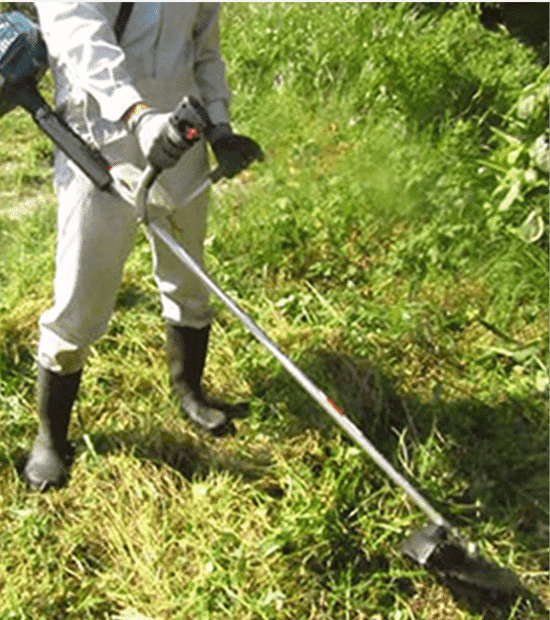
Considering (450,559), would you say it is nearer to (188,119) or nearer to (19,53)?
(188,119)

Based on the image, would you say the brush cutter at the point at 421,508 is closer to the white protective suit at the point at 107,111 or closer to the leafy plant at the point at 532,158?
the white protective suit at the point at 107,111

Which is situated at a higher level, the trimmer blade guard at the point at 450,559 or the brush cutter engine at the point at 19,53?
the brush cutter engine at the point at 19,53

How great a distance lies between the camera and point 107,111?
2.21 metres

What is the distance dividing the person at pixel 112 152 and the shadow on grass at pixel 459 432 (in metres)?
0.56

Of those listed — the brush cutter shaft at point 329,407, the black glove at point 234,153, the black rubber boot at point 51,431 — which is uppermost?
the black glove at point 234,153

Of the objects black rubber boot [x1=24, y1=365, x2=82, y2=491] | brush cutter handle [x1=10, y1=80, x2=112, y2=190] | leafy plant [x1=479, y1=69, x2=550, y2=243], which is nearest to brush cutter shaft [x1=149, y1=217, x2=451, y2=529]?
brush cutter handle [x1=10, y1=80, x2=112, y2=190]

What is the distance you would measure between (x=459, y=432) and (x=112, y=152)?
1.63 m

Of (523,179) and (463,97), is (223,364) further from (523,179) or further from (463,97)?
(463,97)

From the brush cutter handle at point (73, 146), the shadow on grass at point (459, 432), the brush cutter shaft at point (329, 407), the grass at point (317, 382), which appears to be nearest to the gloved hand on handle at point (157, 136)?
the brush cutter handle at point (73, 146)

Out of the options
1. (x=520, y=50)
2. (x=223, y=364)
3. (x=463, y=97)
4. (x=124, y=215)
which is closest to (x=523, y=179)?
(x=124, y=215)

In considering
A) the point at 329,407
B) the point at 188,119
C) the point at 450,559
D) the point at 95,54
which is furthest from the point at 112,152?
the point at 450,559

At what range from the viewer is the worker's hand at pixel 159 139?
2.05 metres

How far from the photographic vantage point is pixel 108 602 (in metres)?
2.50

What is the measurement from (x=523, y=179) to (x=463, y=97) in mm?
2509
